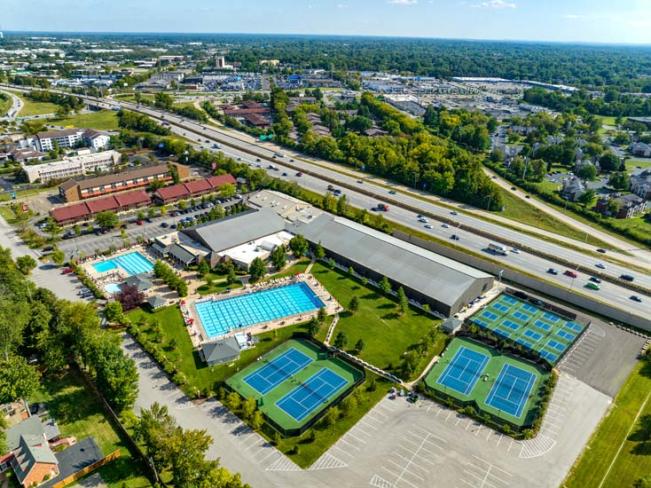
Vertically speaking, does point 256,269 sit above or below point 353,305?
above

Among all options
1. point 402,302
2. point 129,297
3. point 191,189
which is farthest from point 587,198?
point 129,297

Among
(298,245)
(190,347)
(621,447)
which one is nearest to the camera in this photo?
(621,447)

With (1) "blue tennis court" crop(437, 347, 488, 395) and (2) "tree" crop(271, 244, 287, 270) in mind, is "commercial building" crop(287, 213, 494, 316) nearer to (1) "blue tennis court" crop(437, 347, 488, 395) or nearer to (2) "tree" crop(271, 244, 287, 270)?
(1) "blue tennis court" crop(437, 347, 488, 395)

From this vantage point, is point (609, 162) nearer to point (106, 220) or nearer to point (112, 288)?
A: point (106, 220)

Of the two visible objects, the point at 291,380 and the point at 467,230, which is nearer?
the point at 291,380

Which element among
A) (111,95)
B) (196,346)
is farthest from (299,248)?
(111,95)

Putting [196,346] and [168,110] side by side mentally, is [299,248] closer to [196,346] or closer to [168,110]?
[196,346]

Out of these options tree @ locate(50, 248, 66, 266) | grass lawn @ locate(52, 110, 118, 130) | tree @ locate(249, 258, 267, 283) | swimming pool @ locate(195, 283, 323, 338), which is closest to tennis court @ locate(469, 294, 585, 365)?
swimming pool @ locate(195, 283, 323, 338)

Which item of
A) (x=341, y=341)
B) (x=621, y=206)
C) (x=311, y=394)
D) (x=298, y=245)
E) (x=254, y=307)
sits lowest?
(x=311, y=394)
